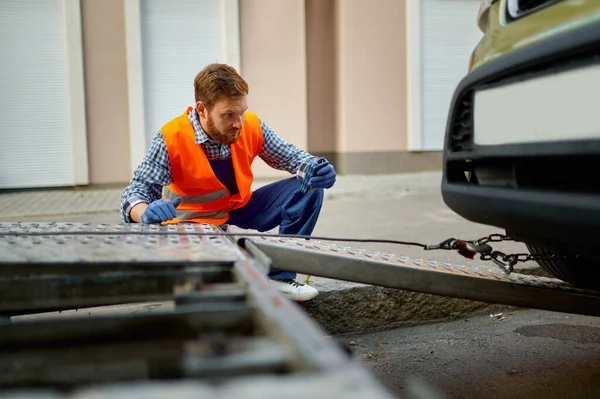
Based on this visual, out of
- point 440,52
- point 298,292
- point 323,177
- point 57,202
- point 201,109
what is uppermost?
point 440,52

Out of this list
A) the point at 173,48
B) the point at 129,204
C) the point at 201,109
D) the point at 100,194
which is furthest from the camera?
the point at 173,48

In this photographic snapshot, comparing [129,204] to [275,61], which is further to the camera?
[275,61]

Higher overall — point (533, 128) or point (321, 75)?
point (321, 75)

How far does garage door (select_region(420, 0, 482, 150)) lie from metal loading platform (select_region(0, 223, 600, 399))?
7.67 m

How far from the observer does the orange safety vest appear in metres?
2.75

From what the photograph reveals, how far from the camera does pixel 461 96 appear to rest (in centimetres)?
196

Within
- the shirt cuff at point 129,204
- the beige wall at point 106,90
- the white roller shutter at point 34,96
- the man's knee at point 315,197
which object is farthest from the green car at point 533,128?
the white roller shutter at point 34,96

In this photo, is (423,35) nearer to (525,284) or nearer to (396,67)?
(396,67)

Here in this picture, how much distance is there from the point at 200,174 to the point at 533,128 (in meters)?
1.63

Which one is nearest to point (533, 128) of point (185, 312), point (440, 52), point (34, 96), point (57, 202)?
point (185, 312)

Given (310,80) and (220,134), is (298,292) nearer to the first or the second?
(220,134)

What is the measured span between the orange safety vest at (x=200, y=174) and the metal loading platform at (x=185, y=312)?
917 millimetres

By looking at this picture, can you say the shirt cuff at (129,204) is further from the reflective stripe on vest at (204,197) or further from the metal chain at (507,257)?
the metal chain at (507,257)

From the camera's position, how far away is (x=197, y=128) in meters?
2.79
